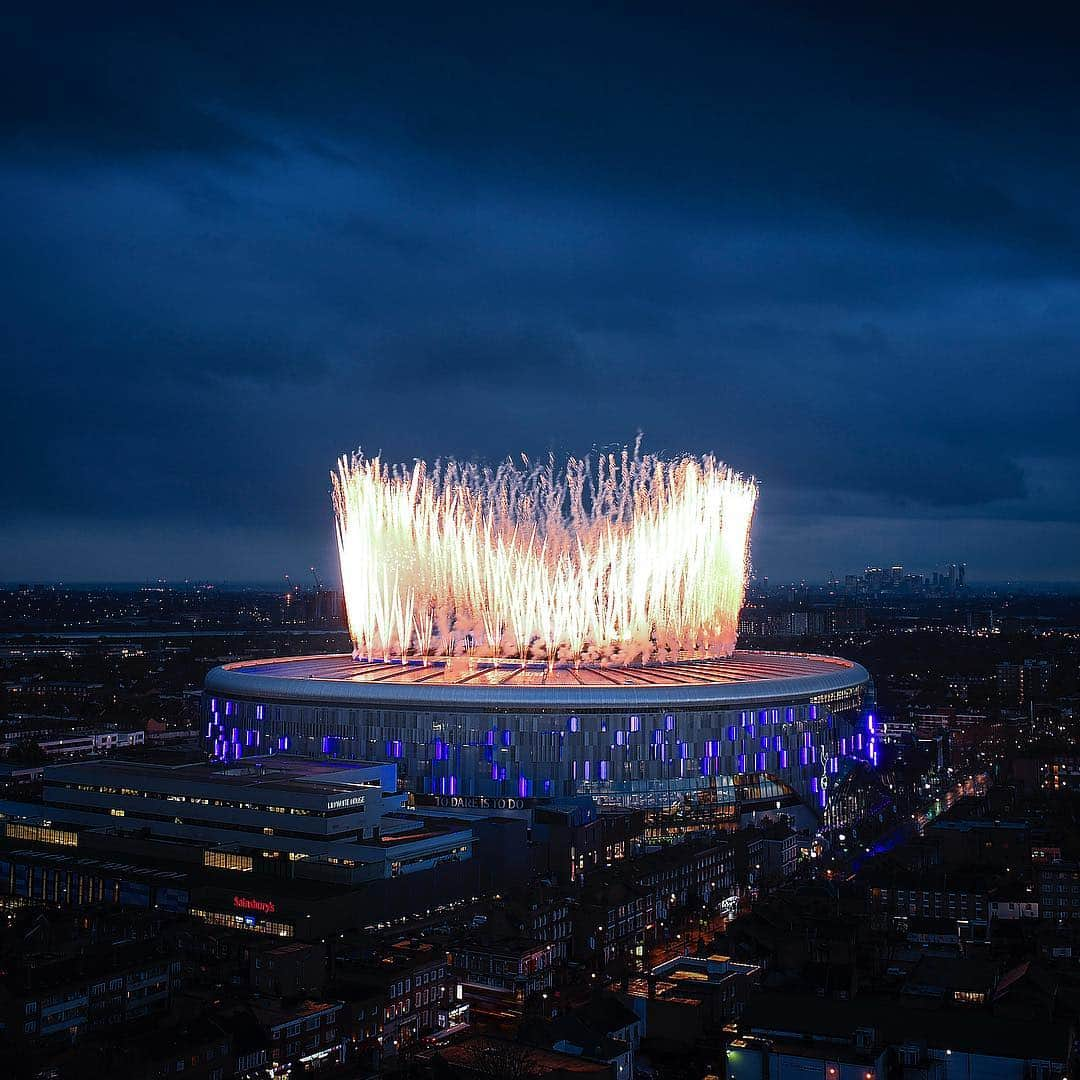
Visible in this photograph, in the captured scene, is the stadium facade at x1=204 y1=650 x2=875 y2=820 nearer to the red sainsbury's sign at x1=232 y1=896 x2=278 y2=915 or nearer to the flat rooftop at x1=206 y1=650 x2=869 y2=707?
the flat rooftop at x1=206 y1=650 x2=869 y2=707

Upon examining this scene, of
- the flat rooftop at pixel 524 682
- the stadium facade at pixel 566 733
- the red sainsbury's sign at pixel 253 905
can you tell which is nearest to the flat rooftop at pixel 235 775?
the stadium facade at pixel 566 733

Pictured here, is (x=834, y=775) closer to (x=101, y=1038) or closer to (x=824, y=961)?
(x=824, y=961)

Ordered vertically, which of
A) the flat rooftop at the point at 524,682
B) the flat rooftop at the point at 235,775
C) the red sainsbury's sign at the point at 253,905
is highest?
the flat rooftop at the point at 524,682

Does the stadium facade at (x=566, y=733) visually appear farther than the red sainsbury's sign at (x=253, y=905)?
Yes

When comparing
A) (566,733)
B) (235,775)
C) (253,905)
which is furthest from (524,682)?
(253,905)

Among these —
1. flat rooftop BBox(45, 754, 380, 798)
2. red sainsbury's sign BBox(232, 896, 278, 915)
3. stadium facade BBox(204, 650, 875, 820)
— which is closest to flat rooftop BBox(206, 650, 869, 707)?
stadium facade BBox(204, 650, 875, 820)

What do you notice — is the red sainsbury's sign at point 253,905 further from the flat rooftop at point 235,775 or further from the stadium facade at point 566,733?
the stadium facade at point 566,733

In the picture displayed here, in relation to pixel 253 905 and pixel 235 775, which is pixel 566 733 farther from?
pixel 253 905
